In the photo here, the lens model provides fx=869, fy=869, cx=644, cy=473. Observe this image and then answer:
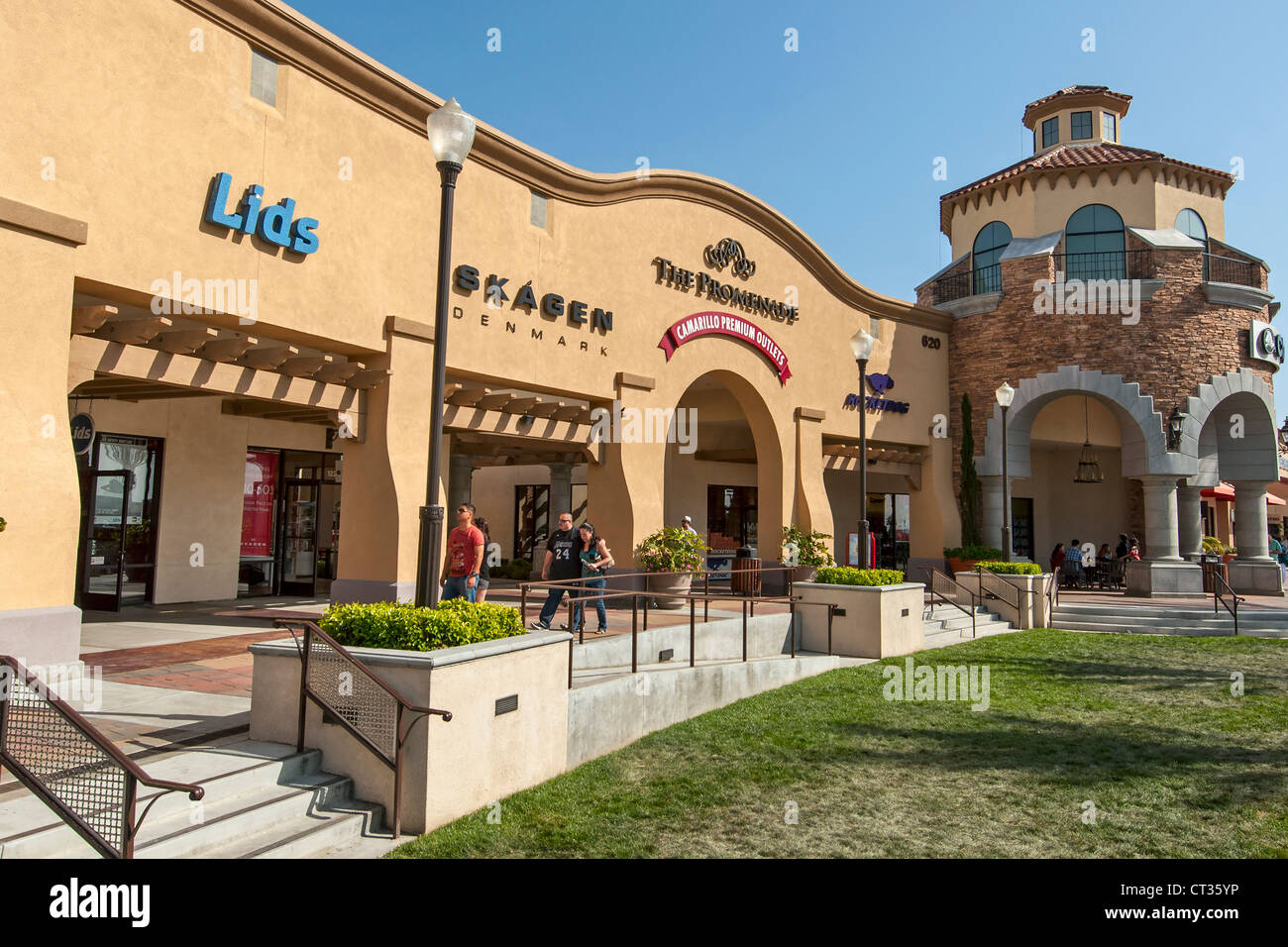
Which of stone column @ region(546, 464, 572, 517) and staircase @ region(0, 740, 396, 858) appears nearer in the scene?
staircase @ region(0, 740, 396, 858)

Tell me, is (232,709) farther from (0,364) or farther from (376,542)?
(376,542)

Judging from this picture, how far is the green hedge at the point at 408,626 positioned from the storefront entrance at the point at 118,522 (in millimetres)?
8900

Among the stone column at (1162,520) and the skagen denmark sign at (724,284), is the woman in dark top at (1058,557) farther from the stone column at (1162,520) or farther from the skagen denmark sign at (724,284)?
the skagen denmark sign at (724,284)

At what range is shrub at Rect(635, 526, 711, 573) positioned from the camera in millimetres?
16391

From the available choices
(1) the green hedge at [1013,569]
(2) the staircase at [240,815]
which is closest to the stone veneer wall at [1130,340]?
(1) the green hedge at [1013,569]

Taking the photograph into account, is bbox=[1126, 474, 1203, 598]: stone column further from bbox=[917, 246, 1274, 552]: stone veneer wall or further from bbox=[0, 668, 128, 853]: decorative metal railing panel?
bbox=[0, 668, 128, 853]: decorative metal railing panel

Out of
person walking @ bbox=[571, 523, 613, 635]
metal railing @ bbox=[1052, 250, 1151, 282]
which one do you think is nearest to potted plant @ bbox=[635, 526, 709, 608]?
person walking @ bbox=[571, 523, 613, 635]

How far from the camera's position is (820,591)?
14.5 m

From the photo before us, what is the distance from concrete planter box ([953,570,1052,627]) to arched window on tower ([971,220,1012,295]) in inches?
457

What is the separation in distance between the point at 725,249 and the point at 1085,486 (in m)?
18.1

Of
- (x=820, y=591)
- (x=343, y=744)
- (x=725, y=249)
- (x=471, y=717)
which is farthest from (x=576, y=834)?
(x=725, y=249)

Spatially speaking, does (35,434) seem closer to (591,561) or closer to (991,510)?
(591,561)
